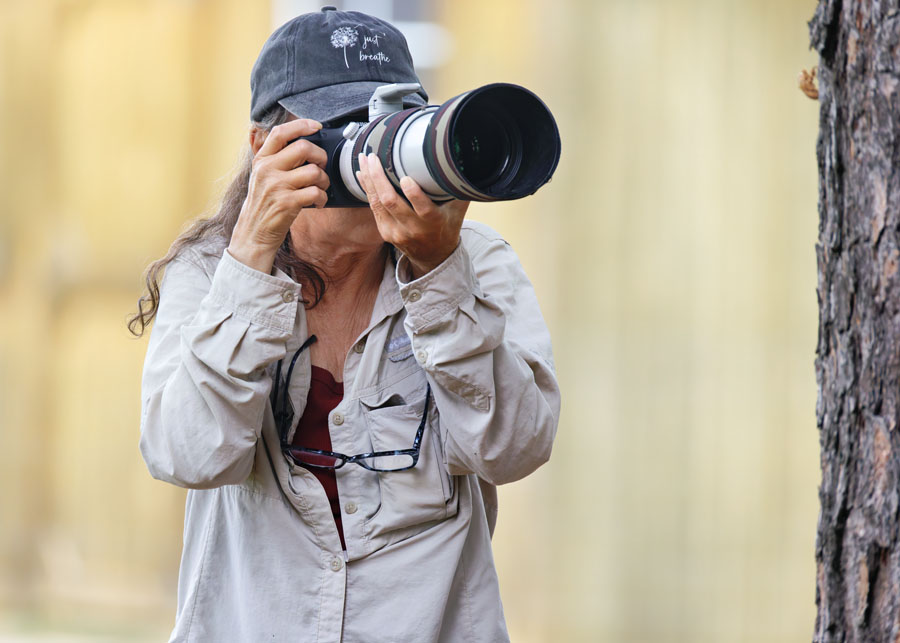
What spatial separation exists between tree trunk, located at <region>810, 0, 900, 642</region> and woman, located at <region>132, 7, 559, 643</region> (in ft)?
1.16

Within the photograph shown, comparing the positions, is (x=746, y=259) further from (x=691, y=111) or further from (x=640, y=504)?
(x=640, y=504)

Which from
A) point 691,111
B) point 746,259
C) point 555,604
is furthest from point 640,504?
point 691,111

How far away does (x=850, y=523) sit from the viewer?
1204 mm

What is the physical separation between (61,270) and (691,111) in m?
1.89

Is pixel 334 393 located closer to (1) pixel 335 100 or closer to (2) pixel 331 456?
A: (2) pixel 331 456

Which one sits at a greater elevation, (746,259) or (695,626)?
(746,259)

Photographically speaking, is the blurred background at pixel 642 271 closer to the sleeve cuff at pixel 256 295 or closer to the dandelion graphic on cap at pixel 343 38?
the dandelion graphic on cap at pixel 343 38

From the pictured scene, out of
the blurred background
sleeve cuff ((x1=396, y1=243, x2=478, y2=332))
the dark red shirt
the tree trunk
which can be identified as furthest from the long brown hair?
the blurred background

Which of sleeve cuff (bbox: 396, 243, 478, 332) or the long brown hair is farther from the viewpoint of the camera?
the long brown hair

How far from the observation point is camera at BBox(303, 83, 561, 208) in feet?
3.83

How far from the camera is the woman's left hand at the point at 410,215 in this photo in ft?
4.03

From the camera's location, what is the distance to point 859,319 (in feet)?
3.90

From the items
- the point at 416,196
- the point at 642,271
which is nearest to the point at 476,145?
the point at 416,196

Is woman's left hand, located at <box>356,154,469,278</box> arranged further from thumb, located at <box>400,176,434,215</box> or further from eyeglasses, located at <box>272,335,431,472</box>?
eyeglasses, located at <box>272,335,431,472</box>
